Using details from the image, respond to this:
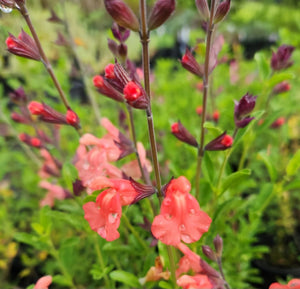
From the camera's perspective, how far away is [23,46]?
555 mm

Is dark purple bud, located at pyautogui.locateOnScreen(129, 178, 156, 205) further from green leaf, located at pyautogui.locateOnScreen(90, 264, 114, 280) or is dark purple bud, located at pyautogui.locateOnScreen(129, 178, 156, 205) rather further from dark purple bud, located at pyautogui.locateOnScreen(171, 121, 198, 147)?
green leaf, located at pyautogui.locateOnScreen(90, 264, 114, 280)

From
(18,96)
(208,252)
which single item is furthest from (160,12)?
(18,96)

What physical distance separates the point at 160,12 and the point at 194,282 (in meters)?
0.42

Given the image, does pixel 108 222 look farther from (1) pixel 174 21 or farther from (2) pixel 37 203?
(1) pixel 174 21

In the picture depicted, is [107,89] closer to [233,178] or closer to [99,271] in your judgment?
[233,178]

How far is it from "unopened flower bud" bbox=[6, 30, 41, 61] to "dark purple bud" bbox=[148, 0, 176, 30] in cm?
28

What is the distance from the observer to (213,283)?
494 millimetres

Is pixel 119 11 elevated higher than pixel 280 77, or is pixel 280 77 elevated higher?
→ pixel 119 11

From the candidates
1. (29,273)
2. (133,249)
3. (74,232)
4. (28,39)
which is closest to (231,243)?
(133,249)

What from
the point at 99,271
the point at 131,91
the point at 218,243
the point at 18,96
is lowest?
the point at 99,271

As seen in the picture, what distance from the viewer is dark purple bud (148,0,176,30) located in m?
0.42

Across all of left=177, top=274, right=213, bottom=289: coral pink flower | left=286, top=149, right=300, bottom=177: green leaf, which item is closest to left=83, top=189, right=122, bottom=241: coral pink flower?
left=177, top=274, right=213, bottom=289: coral pink flower

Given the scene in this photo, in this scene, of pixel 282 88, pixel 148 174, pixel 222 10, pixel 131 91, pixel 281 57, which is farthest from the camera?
pixel 282 88

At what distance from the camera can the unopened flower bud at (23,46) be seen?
539 mm
